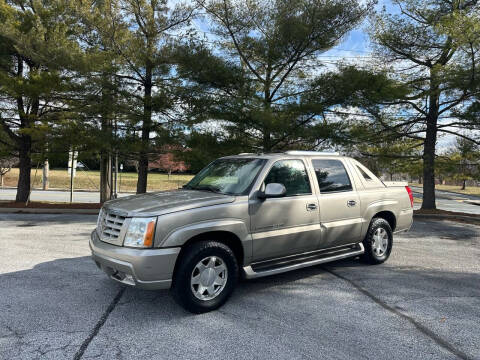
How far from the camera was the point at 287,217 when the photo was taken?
439 cm

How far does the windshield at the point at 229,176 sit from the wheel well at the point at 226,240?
56 cm

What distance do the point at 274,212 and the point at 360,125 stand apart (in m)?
9.03

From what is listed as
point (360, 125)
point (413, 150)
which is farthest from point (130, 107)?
point (413, 150)

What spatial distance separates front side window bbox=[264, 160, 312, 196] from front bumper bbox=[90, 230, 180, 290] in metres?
1.62

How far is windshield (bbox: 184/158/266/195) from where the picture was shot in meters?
4.39

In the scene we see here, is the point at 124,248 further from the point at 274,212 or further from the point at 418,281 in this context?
the point at 418,281

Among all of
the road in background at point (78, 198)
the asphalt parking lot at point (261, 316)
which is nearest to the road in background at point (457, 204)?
the road in background at point (78, 198)

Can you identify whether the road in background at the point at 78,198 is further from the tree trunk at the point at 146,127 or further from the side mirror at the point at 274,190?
the side mirror at the point at 274,190

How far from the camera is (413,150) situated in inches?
541

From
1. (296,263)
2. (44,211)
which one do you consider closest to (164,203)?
(296,263)

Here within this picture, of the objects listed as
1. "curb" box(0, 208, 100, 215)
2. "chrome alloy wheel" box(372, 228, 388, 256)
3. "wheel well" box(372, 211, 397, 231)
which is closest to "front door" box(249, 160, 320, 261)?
"chrome alloy wheel" box(372, 228, 388, 256)

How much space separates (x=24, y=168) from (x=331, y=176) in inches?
517

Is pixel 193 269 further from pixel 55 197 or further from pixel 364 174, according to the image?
pixel 55 197

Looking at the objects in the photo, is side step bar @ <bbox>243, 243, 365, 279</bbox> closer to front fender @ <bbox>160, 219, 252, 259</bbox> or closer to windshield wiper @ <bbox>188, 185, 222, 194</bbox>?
front fender @ <bbox>160, 219, 252, 259</bbox>
